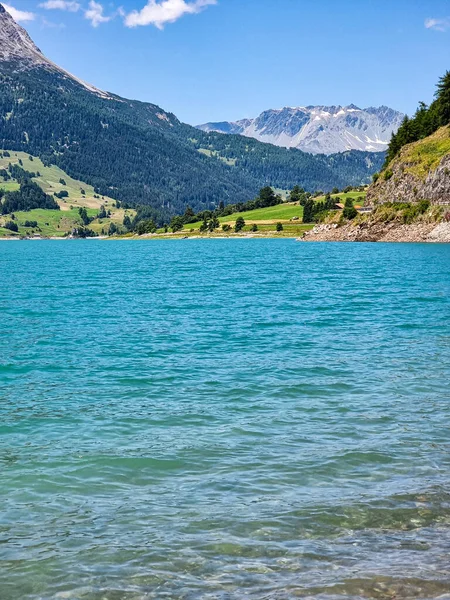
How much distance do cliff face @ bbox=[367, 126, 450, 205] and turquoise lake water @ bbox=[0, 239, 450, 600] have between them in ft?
444

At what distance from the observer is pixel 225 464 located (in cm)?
1727

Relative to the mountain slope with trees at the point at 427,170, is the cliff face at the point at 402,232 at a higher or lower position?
lower

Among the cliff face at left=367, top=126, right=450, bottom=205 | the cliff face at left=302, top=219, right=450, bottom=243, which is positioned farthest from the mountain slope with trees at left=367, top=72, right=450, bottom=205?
the cliff face at left=302, top=219, right=450, bottom=243

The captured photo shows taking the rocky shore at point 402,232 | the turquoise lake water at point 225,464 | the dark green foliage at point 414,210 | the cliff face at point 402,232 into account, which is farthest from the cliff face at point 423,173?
the turquoise lake water at point 225,464

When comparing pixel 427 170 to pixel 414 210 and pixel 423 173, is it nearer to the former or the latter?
pixel 423 173

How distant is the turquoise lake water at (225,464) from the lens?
38.4 feet

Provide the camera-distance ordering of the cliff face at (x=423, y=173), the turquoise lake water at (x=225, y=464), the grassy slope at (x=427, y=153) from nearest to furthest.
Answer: the turquoise lake water at (x=225, y=464)
the cliff face at (x=423, y=173)
the grassy slope at (x=427, y=153)

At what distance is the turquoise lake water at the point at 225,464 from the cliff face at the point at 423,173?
135252mm

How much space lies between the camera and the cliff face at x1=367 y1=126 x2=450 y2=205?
165125mm

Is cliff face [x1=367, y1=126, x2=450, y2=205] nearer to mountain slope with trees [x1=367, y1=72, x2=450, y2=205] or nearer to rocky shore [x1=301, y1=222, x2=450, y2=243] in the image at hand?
mountain slope with trees [x1=367, y1=72, x2=450, y2=205]

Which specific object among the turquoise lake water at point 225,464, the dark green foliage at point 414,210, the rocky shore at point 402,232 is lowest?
the turquoise lake water at point 225,464

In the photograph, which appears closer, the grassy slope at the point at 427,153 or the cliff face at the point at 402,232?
the cliff face at the point at 402,232

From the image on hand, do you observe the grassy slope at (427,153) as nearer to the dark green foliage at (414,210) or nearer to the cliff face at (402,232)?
the dark green foliage at (414,210)

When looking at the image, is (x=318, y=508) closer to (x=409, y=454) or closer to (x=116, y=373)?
(x=409, y=454)
